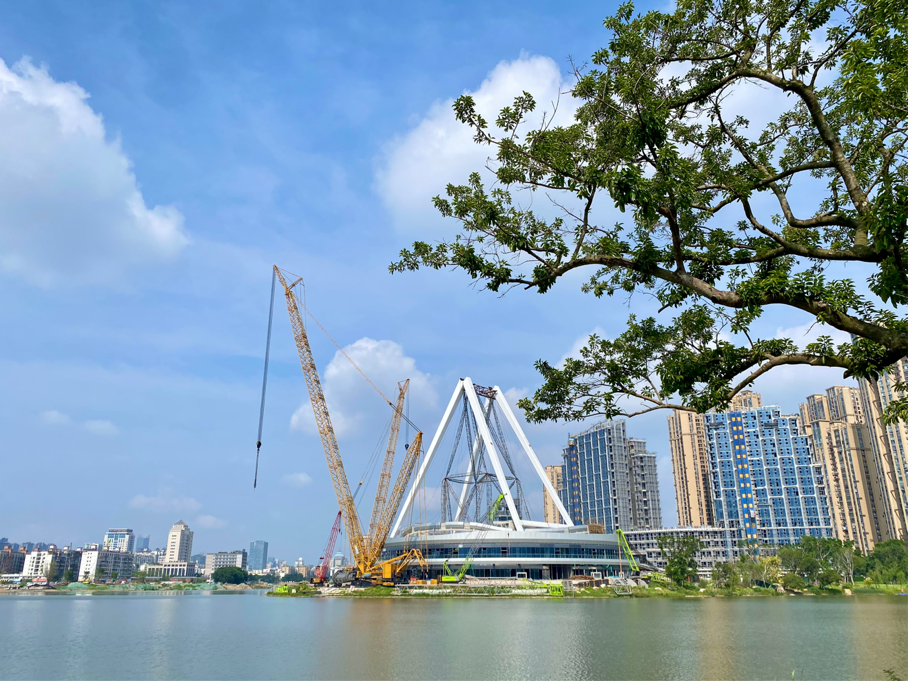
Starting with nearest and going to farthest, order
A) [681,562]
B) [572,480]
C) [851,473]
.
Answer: [681,562] → [851,473] → [572,480]

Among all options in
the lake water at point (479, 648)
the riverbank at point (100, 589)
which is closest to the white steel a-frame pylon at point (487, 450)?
the lake water at point (479, 648)

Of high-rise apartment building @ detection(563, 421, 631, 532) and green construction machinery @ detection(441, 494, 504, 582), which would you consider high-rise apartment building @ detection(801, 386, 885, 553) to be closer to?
high-rise apartment building @ detection(563, 421, 631, 532)

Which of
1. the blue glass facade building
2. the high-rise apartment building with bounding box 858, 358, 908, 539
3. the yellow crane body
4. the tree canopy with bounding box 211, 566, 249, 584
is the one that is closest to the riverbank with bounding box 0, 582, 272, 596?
the tree canopy with bounding box 211, 566, 249, 584

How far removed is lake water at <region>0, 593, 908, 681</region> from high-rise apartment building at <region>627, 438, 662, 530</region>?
9481 cm

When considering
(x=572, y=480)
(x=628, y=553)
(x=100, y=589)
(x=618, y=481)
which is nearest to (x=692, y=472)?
(x=618, y=481)

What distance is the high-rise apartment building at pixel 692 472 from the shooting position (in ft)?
447

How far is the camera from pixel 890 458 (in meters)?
97.5

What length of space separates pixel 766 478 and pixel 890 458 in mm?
26252

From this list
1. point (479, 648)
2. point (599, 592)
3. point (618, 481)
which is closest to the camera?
point (479, 648)

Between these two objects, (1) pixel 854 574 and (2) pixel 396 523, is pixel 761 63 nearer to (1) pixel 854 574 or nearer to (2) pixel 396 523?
(2) pixel 396 523

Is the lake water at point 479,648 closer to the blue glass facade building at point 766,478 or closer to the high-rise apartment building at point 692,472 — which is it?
the blue glass facade building at point 766,478

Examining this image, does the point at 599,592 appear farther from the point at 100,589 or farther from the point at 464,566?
the point at 100,589

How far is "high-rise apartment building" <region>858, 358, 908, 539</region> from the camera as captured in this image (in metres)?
96.4

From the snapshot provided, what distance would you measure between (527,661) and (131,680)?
51.0 ft
